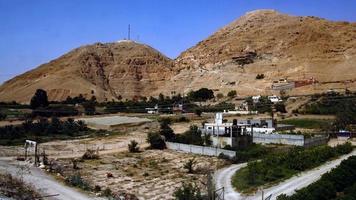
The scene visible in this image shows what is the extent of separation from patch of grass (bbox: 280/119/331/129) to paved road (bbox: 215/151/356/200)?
18731mm

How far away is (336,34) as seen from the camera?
341 ft

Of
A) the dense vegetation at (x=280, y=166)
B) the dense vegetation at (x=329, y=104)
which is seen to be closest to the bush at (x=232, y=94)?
the dense vegetation at (x=329, y=104)

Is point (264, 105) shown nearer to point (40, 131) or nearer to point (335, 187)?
point (40, 131)

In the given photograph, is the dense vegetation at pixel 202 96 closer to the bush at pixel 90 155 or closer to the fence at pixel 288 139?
the fence at pixel 288 139

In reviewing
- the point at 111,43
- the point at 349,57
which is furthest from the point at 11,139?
the point at 111,43

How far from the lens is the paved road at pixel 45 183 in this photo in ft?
75.1

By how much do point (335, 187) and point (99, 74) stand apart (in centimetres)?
8955

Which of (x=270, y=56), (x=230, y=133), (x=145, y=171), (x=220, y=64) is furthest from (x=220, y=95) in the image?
(x=145, y=171)

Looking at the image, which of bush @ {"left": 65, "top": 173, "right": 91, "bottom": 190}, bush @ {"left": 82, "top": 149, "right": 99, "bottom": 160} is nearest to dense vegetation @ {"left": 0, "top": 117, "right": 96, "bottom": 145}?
bush @ {"left": 82, "top": 149, "right": 99, "bottom": 160}

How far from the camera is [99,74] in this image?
109 meters

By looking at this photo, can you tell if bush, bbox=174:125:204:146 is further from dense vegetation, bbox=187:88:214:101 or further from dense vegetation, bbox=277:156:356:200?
dense vegetation, bbox=187:88:214:101

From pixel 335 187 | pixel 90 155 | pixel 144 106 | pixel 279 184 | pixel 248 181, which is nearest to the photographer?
pixel 335 187

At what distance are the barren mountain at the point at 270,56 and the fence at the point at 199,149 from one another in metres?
47.8

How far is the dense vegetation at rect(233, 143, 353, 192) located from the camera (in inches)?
1032
